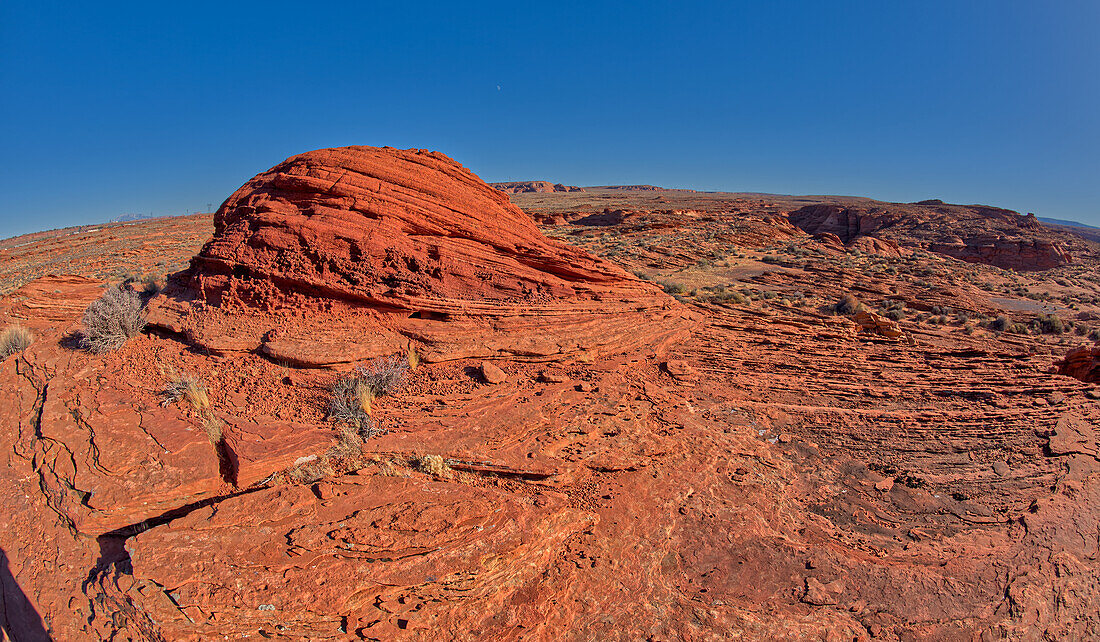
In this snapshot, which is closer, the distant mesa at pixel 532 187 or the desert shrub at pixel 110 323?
the desert shrub at pixel 110 323

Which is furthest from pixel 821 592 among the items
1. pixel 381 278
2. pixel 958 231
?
pixel 958 231

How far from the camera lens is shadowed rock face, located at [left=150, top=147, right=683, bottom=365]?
658 centimetres

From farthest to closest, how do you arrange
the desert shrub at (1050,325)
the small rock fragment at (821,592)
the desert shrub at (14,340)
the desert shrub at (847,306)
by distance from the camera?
the desert shrub at (847,306)
the desert shrub at (1050,325)
the desert shrub at (14,340)
the small rock fragment at (821,592)

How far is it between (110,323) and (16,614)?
409 cm

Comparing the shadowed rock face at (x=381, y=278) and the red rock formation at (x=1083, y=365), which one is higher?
the shadowed rock face at (x=381, y=278)

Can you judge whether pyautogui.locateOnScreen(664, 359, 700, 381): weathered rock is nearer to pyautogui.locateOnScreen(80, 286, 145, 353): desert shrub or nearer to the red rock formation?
the red rock formation

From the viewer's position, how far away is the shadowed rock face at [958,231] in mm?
37688

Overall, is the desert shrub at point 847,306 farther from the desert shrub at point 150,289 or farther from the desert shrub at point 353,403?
the desert shrub at point 150,289

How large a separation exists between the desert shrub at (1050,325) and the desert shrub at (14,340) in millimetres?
22838

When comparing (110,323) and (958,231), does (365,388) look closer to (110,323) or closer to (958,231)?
(110,323)

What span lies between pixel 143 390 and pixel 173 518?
2.22m

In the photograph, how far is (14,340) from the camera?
6.30m

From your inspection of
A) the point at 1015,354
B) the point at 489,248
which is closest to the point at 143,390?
the point at 489,248

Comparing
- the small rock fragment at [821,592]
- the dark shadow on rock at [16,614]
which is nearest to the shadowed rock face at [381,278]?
the dark shadow on rock at [16,614]
